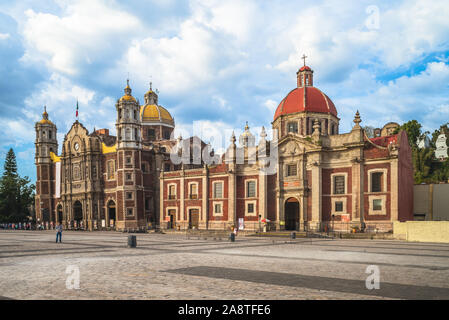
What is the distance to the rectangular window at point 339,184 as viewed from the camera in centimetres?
4422

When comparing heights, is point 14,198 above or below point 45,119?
below

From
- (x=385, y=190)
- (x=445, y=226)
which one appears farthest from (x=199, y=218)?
(x=445, y=226)

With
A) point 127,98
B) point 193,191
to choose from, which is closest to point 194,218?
point 193,191

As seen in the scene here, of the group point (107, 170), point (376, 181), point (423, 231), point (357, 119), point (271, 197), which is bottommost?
point (423, 231)

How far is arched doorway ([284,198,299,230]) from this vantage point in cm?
4825

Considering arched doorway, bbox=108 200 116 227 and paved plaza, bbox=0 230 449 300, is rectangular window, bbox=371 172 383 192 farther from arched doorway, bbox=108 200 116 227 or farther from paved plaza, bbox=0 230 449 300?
arched doorway, bbox=108 200 116 227

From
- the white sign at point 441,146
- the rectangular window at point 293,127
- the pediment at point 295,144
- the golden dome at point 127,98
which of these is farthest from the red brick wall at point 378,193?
the white sign at point 441,146

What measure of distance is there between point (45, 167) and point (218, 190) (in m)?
39.4

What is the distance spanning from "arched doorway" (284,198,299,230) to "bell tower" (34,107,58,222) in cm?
4698

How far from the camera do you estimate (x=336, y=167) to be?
4484cm

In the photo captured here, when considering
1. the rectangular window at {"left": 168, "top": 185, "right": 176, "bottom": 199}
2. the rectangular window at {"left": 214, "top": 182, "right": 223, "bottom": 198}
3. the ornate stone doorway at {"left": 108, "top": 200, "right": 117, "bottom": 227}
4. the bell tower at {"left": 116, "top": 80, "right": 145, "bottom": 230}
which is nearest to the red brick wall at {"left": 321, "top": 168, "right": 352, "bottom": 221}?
the rectangular window at {"left": 214, "top": 182, "right": 223, "bottom": 198}

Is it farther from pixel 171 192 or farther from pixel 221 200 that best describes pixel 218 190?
pixel 171 192

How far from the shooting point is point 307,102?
5453 cm
